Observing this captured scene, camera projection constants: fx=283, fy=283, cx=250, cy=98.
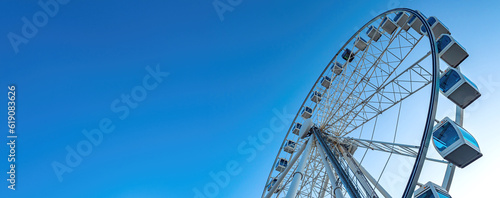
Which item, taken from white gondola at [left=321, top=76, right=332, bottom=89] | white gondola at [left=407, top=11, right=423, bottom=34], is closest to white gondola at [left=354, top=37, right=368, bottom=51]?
white gondola at [left=321, top=76, right=332, bottom=89]

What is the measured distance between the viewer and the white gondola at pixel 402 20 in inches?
501

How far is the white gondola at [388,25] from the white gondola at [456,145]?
7.88 meters

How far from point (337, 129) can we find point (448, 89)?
266 inches

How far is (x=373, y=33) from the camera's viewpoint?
1461cm

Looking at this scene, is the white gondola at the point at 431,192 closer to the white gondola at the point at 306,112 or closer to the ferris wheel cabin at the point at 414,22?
the ferris wheel cabin at the point at 414,22

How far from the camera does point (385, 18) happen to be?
1377cm

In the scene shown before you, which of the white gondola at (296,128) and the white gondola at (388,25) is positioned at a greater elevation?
the white gondola at (388,25)

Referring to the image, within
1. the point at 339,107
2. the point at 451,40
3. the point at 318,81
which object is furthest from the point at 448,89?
the point at 318,81

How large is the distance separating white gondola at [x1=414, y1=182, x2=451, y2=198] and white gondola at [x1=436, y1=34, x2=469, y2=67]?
4.48 m

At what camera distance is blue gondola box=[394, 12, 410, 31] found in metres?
12.7

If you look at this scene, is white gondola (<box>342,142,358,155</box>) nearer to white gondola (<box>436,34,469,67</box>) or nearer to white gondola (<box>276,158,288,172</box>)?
white gondola (<box>436,34,469,67</box>)

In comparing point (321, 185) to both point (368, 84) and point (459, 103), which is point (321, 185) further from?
point (459, 103)

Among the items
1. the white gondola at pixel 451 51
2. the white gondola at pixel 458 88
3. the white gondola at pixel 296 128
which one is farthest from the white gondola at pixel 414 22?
the white gondola at pixel 296 128

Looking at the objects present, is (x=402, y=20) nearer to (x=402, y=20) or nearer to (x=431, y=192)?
(x=402, y=20)
